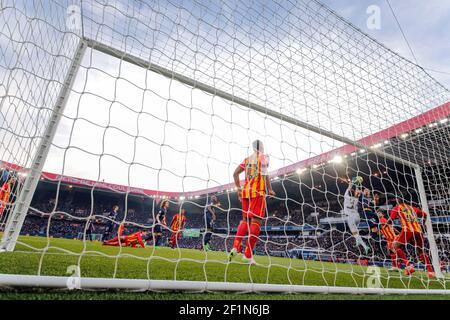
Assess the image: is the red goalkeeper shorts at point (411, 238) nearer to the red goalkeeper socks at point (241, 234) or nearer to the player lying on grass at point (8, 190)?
the red goalkeeper socks at point (241, 234)

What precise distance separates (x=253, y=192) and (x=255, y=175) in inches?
8.1

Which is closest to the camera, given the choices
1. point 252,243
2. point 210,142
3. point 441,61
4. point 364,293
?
point 364,293

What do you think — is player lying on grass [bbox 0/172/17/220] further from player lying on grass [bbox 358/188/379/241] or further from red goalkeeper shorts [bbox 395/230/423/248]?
red goalkeeper shorts [bbox 395/230/423/248]

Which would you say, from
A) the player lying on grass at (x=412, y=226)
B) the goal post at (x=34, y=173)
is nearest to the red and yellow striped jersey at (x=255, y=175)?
the goal post at (x=34, y=173)

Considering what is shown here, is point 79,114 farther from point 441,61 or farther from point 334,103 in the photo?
point 441,61

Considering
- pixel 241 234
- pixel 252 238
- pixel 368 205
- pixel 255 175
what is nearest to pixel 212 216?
pixel 241 234

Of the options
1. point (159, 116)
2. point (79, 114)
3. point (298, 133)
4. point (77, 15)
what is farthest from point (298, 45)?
point (79, 114)

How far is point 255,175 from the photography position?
2998 millimetres

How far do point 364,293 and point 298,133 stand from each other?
1.68 meters

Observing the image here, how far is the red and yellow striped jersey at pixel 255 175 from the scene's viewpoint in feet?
9.56

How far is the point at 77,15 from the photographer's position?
2.44m

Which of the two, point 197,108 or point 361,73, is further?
point 361,73

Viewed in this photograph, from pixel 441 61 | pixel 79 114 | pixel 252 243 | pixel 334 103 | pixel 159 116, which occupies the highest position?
pixel 441 61

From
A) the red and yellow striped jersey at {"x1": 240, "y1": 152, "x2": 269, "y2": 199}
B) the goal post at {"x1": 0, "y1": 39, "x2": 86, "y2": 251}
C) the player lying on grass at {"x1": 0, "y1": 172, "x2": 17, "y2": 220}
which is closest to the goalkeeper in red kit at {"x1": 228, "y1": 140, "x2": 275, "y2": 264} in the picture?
the red and yellow striped jersey at {"x1": 240, "y1": 152, "x2": 269, "y2": 199}
